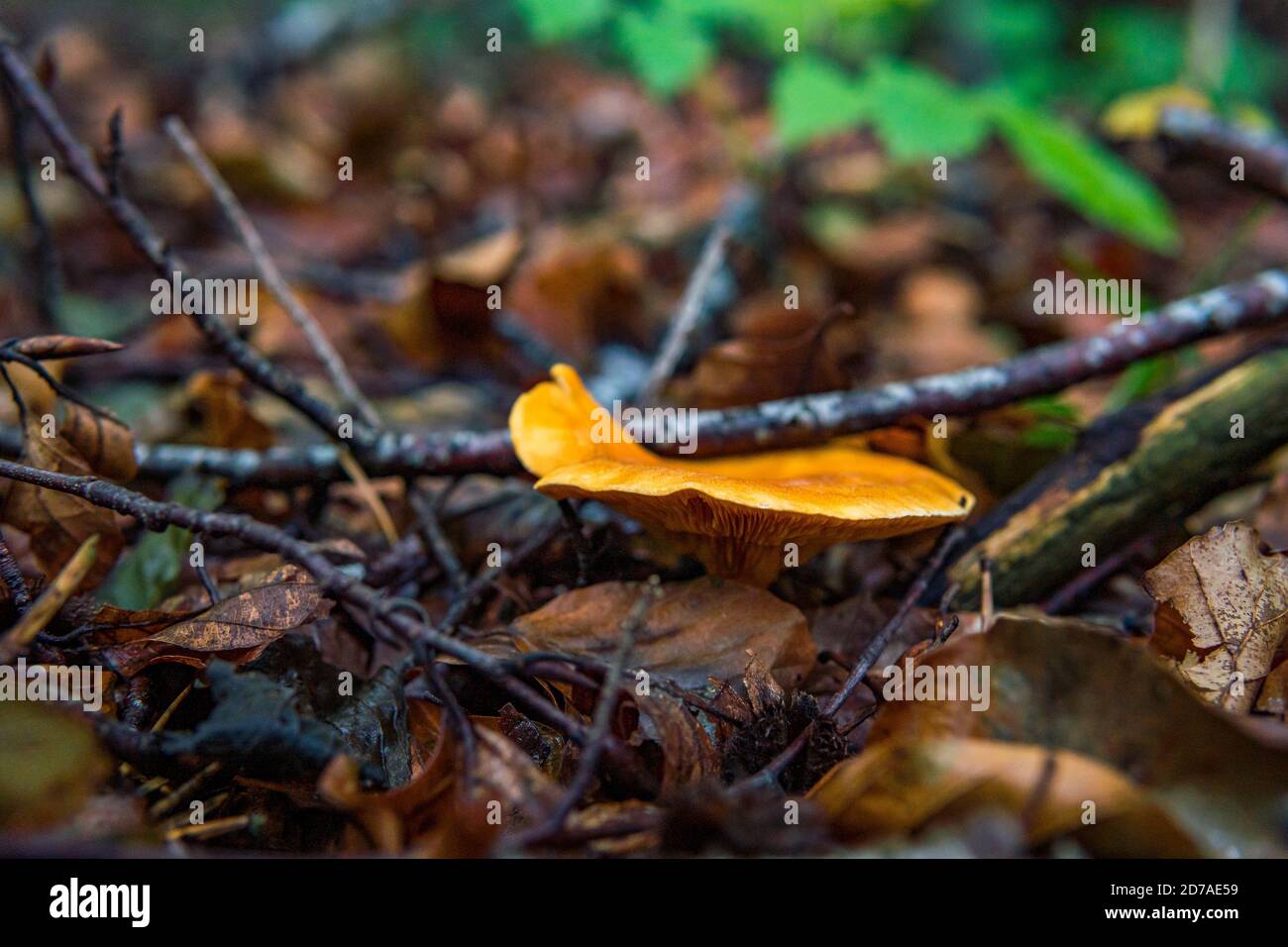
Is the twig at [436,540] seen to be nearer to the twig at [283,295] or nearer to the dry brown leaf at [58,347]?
the twig at [283,295]

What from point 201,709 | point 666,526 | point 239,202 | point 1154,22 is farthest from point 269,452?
point 1154,22

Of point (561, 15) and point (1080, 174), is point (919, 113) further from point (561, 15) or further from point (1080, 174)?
point (561, 15)

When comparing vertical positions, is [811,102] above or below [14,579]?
above

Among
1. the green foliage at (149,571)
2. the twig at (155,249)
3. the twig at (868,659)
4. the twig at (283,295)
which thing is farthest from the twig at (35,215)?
the twig at (868,659)

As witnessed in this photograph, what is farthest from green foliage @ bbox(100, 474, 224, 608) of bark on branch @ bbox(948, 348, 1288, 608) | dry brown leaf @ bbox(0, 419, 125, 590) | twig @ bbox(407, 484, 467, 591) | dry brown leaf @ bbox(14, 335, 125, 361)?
bark on branch @ bbox(948, 348, 1288, 608)

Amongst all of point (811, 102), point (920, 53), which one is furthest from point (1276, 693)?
point (920, 53)
